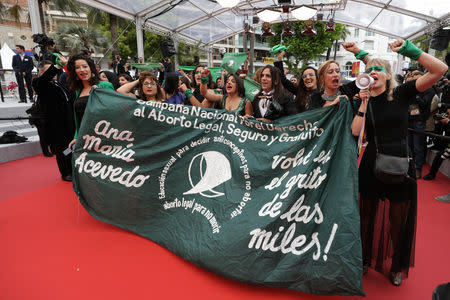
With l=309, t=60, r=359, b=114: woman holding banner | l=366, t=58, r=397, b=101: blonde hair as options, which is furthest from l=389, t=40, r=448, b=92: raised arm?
l=309, t=60, r=359, b=114: woman holding banner

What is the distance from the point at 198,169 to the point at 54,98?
2.81m

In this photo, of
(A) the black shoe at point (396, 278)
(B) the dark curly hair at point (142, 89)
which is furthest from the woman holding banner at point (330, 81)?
(B) the dark curly hair at point (142, 89)

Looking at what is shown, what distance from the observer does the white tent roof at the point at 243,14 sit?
363 inches

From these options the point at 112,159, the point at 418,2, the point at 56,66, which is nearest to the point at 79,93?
the point at 56,66

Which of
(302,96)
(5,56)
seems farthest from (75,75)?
(5,56)

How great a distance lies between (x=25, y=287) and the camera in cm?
195

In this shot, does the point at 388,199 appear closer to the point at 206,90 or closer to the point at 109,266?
the point at 109,266

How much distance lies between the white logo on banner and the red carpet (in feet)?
1.96

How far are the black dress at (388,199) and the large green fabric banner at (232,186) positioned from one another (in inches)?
9.4

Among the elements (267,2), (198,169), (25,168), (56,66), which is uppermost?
(267,2)

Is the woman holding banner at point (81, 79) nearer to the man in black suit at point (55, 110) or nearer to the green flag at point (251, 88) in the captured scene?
the man in black suit at point (55, 110)

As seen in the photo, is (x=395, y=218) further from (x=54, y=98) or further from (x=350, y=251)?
(x=54, y=98)

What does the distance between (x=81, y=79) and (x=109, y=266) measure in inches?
91.2

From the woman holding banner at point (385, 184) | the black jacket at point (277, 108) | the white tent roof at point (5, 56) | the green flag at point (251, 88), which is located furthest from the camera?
the white tent roof at point (5, 56)
